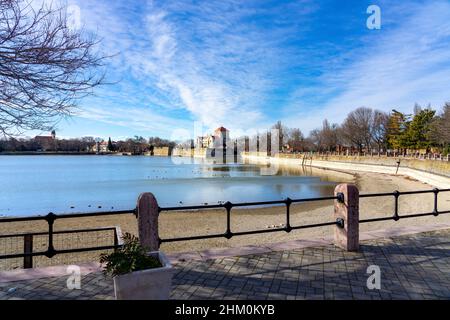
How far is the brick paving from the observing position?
4.44 meters

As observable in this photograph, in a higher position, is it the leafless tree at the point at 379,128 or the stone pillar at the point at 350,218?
the leafless tree at the point at 379,128

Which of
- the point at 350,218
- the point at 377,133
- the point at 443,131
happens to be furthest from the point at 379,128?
the point at 350,218

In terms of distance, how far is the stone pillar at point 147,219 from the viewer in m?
5.32

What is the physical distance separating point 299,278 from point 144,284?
262 centimetres

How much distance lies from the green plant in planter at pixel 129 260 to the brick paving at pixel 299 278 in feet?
3.08

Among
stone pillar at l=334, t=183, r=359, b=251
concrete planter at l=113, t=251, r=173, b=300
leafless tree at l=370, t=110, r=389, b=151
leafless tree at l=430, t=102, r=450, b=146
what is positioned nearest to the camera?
concrete planter at l=113, t=251, r=173, b=300

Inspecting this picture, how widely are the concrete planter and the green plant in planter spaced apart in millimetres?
73

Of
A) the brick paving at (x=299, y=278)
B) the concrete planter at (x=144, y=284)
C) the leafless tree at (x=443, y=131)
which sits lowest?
the brick paving at (x=299, y=278)

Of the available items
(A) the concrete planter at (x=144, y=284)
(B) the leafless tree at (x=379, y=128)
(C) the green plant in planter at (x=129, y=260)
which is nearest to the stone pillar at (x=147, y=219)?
(C) the green plant in planter at (x=129, y=260)

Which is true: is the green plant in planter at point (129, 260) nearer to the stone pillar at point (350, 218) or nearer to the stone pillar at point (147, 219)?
the stone pillar at point (147, 219)

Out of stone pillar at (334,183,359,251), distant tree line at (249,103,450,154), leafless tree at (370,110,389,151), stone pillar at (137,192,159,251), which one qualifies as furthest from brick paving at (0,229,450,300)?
leafless tree at (370,110,389,151)

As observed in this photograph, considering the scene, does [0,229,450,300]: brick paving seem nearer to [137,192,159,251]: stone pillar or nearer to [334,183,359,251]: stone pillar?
[334,183,359,251]: stone pillar

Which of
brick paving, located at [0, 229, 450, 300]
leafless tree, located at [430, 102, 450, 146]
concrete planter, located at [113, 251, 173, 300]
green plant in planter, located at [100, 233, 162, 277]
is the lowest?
brick paving, located at [0, 229, 450, 300]
